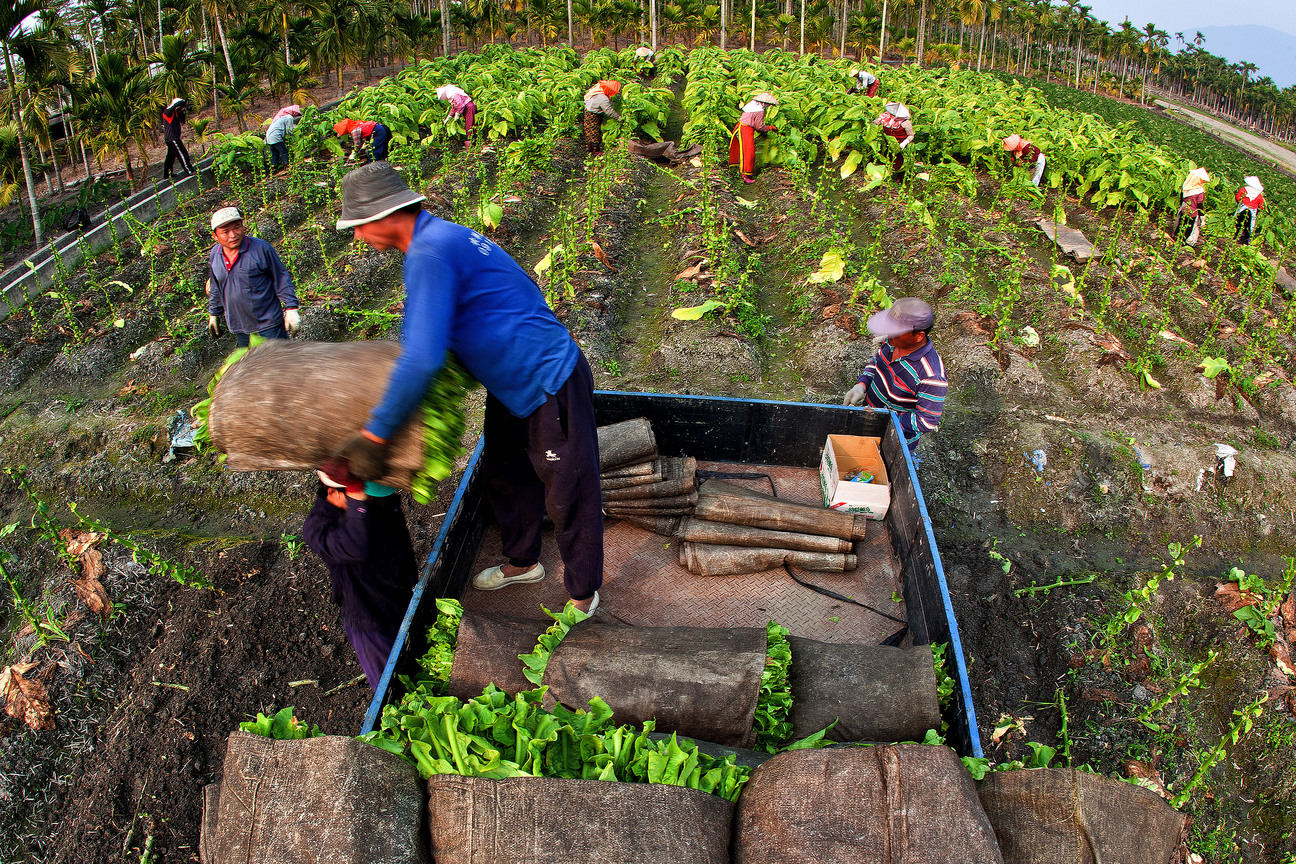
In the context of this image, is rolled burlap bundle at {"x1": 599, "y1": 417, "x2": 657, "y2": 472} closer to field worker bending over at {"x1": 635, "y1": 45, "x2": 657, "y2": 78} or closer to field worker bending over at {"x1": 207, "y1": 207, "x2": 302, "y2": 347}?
field worker bending over at {"x1": 207, "y1": 207, "x2": 302, "y2": 347}

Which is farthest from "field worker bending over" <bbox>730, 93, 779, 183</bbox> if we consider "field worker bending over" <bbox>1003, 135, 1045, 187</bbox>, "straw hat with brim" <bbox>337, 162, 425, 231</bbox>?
"straw hat with brim" <bbox>337, 162, 425, 231</bbox>

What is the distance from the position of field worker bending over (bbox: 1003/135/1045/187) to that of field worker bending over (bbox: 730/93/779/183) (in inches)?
139

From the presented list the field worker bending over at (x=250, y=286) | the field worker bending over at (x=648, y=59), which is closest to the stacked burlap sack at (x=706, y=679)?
the field worker bending over at (x=250, y=286)

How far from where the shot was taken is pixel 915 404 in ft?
13.8

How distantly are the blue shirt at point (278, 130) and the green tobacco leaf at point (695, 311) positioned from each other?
25.9 feet

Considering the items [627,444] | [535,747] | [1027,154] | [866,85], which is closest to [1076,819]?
[535,747]

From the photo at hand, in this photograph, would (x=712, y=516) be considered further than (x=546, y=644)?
Yes

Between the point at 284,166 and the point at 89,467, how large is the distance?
799 centimetres

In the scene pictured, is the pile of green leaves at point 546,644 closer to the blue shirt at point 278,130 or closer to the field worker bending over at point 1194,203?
the field worker bending over at point 1194,203

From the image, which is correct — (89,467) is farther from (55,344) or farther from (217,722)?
(217,722)

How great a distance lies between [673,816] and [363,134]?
40.1 ft

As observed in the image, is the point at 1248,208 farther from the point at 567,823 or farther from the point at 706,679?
the point at 567,823

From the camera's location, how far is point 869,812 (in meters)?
1.78

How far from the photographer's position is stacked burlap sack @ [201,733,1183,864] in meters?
1.73
